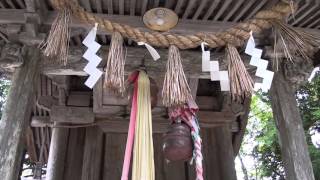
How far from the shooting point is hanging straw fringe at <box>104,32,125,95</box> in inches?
83.1

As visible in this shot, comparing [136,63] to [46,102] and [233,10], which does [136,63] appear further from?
[46,102]

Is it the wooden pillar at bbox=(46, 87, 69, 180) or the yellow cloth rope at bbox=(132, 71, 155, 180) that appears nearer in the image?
the yellow cloth rope at bbox=(132, 71, 155, 180)

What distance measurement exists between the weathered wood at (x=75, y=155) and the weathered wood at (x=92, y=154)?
0.58 ft

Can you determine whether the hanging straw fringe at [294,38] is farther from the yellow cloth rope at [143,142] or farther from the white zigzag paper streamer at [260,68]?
the yellow cloth rope at [143,142]

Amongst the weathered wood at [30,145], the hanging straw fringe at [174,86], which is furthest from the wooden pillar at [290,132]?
the weathered wood at [30,145]

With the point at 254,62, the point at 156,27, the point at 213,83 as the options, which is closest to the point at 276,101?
the point at 254,62

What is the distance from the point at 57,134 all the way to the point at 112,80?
2.68 metres

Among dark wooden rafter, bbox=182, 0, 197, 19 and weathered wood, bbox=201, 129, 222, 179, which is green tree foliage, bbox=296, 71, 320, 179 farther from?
dark wooden rafter, bbox=182, 0, 197, 19

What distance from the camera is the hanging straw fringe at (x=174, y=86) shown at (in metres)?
2.09

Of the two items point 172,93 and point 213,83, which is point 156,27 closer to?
point 172,93

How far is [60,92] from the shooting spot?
14.2 ft

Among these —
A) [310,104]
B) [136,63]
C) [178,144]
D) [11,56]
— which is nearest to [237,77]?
[178,144]

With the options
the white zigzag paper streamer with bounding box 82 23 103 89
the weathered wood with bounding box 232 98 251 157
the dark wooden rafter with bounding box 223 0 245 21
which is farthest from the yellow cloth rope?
the weathered wood with bounding box 232 98 251 157

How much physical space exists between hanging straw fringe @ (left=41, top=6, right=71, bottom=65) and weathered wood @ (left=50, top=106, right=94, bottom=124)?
2.15m
